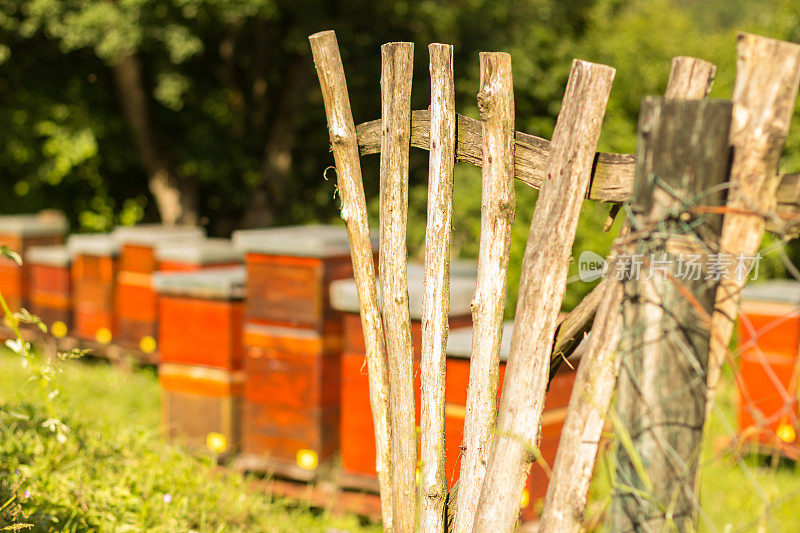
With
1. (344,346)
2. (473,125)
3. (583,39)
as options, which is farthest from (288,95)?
(473,125)

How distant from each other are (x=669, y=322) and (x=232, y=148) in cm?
1241

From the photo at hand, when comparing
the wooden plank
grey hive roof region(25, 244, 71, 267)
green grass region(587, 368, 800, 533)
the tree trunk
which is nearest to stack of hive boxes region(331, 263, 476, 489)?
green grass region(587, 368, 800, 533)

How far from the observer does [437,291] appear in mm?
2469

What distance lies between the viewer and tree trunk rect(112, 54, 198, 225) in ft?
40.3

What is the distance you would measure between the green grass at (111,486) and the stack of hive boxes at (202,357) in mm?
483

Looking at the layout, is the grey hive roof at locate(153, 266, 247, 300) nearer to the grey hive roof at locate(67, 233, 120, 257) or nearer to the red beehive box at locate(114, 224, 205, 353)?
the red beehive box at locate(114, 224, 205, 353)

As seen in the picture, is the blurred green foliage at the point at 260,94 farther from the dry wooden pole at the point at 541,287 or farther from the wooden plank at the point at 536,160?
the dry wooden pole at the point at 541,287

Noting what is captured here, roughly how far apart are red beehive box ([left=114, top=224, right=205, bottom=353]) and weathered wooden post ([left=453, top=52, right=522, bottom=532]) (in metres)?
5.20

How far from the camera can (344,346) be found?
4699 mm

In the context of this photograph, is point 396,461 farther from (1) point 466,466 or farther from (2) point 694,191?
(2) point 694,191

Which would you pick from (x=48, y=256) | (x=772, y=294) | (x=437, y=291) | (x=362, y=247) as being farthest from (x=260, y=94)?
(x=437, y=291)

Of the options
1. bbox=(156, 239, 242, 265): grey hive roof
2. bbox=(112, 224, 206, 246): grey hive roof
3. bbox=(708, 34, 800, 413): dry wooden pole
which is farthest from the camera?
bbox=(112, 224, 206, 246): grey hive roof

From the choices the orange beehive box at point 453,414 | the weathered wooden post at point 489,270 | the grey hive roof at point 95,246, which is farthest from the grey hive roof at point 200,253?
the weathered wooden post at point 489,270

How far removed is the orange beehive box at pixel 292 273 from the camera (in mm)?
4750
